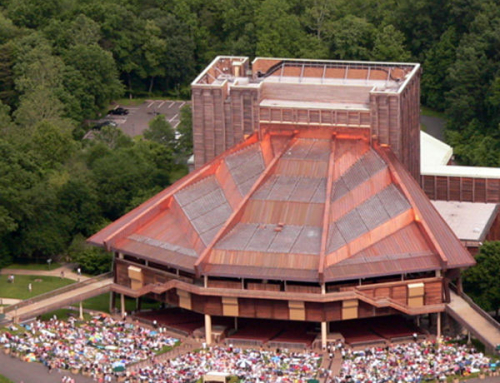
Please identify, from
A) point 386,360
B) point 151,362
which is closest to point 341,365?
point 386,360

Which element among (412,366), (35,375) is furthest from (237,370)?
(35,375)

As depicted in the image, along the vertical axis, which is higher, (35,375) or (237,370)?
(237,370)

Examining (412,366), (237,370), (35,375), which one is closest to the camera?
(412,366)

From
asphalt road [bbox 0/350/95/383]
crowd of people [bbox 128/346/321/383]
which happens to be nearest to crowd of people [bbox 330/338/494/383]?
crowd of people [bbox 128/346/321/383]

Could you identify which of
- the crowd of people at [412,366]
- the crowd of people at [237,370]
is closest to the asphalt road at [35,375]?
the crowd of people at [237,370]

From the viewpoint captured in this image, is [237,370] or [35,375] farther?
[35,375]

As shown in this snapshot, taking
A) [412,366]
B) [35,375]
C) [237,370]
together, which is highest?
[412,366]

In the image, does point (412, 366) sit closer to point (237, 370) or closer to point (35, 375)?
point (237, 370)

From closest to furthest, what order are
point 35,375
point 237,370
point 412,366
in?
point 412,366, point 237,370, point 35,375

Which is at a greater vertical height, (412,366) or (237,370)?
(412,366)

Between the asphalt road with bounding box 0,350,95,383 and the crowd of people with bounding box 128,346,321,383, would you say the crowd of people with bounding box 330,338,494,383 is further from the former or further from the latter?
the asphalt road with bounding box 0,350,95,383
